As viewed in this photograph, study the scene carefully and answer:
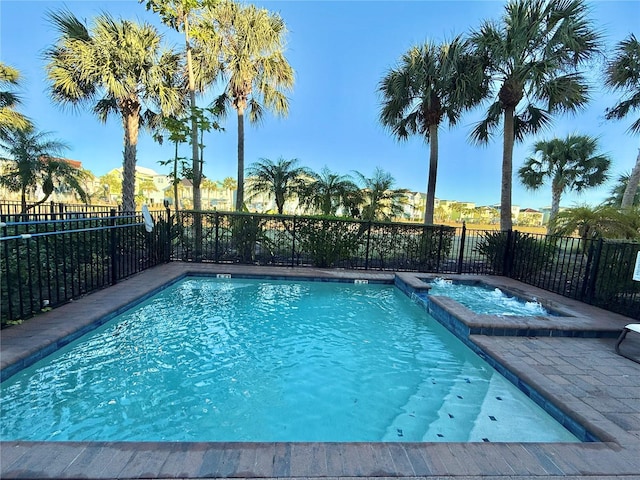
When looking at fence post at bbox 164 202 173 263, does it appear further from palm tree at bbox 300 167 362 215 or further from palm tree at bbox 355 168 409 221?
palm tree at bbox 355 168 409 221

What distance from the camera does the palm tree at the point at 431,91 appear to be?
8227 millimetres

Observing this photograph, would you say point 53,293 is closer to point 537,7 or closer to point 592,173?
point 537,7

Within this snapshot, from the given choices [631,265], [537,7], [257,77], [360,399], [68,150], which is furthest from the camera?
[68,150]

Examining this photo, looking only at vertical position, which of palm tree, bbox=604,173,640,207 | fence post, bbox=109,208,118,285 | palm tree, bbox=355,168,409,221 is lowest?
fence post, bbox=109,208,118,285

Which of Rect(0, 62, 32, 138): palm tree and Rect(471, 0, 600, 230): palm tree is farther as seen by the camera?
Rect(0, 62, 32, 138): palm tree

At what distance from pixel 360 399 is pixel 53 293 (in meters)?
4.10

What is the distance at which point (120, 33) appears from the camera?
7.79m

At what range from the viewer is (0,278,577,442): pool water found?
230 centimetres

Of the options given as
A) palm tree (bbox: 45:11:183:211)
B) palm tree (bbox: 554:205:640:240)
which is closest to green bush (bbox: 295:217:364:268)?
palm tree (bbox: 45:11:183:211)

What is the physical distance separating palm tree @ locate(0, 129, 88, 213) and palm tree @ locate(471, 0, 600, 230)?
570 inches

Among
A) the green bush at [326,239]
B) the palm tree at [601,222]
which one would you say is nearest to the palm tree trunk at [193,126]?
the green bush at [326,239]

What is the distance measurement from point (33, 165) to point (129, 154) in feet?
17.3

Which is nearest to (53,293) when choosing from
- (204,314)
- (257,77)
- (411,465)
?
(204,314)

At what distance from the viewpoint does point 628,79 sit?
873cm
